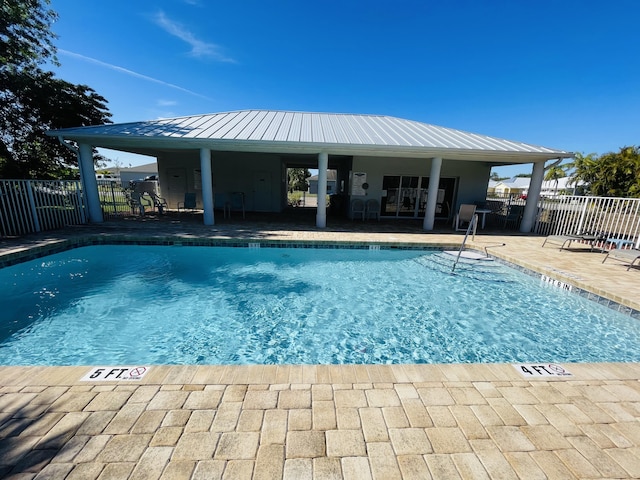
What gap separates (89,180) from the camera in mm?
8922

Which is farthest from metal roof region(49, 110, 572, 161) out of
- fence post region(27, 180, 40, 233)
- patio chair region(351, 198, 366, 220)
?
patio chair region(351, 198, 366, 220)

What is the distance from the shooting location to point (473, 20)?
30.9ft

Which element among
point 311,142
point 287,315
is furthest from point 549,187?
point 287,315

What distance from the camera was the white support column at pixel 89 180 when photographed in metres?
8.86

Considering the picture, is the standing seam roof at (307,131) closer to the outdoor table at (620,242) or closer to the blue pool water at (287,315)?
the outdoor table at (620,242)

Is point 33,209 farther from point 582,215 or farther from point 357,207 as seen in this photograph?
point 582,215

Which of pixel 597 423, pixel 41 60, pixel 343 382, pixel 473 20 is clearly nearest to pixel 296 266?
pixel 343 382

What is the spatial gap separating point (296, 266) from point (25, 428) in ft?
17.3

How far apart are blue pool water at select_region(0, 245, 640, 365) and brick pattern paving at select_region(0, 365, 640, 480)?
3.94 ft

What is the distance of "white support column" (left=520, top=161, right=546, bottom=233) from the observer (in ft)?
32.2

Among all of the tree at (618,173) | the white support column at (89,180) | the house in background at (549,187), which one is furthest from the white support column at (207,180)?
the house in background at (549,187)

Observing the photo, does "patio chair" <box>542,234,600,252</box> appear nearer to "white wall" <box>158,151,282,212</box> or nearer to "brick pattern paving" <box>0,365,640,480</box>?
"brick pattern paving" <box>0,365,640,480</box>

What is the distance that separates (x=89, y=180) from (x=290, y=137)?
686 cm

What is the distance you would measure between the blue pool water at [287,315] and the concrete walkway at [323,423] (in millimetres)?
1040
